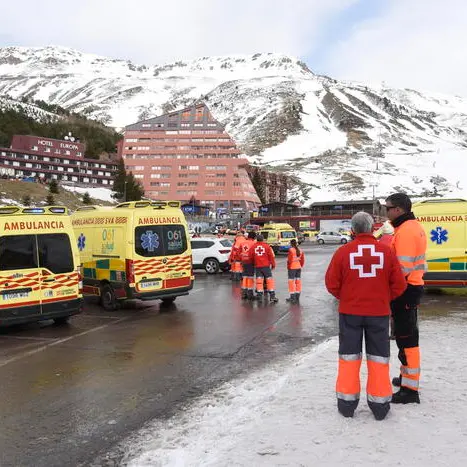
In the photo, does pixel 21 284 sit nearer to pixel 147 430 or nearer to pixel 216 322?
pixel 216 322

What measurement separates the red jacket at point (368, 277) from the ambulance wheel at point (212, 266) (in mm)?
17175

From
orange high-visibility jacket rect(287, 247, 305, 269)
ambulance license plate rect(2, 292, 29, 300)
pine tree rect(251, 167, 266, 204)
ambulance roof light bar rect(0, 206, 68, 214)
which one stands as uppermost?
pine tree rect(251, 167, 266, 204)

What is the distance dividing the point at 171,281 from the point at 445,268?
6.84m

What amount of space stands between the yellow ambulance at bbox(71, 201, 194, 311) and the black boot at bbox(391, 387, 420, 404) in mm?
7592

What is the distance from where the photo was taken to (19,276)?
30.8 feet

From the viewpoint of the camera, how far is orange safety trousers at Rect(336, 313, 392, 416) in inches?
176

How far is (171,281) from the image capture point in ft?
39.7

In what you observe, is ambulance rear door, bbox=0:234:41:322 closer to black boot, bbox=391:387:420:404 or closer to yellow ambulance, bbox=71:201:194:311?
yellow ambulance, bbox=71:201:194:311

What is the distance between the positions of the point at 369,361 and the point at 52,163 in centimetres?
11702

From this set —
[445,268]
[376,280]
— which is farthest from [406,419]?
[445,268]

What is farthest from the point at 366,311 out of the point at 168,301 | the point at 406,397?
the point at 168,301

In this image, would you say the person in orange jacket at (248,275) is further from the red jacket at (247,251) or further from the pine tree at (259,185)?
the pine tree at (259,185)

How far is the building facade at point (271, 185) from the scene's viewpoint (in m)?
155

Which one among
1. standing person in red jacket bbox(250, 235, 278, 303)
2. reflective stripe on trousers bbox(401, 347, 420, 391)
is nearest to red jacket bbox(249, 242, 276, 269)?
standing person in red jacket bbox(250, 235, 278, 303)
